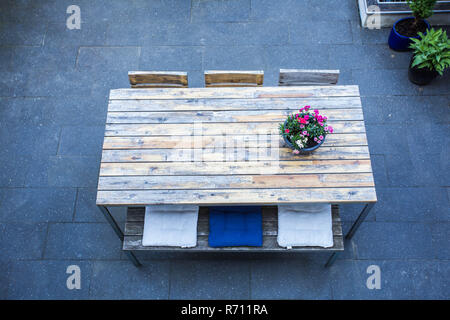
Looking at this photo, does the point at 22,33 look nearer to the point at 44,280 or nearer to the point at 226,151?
the point at 44,280

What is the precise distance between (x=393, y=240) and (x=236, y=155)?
177 cm

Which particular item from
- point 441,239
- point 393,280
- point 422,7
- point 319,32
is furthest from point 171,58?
point 441,239

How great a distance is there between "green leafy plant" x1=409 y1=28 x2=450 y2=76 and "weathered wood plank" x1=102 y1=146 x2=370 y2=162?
1.68 meters

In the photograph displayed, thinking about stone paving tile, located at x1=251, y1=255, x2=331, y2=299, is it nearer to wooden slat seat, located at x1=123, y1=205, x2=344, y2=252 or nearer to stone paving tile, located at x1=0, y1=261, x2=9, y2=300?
wooden slat seat, located at x1=123, y1=205, x2=344, y2=252

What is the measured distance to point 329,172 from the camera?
2.83m

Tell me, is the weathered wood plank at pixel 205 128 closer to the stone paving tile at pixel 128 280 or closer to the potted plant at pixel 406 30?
the stone paving tile at pixel 128 280

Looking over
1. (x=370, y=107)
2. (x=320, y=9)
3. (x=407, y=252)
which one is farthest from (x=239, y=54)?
(x=407, y=252)

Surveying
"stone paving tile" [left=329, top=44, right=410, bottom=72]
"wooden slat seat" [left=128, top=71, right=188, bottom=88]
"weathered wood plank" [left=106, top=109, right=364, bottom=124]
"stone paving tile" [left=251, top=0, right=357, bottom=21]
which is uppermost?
"stone paving tile" [left=251, top=0, right=357, bottom=21]

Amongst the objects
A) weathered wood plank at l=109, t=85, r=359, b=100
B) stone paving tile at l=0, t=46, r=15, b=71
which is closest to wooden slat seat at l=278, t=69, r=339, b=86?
weathered wood plank at l=109, t=85, r=359, b=100

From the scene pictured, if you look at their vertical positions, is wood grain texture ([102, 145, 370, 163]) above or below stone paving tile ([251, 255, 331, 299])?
above

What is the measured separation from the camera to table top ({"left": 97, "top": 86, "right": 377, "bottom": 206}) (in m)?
2.77

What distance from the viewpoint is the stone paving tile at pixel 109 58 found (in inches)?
177

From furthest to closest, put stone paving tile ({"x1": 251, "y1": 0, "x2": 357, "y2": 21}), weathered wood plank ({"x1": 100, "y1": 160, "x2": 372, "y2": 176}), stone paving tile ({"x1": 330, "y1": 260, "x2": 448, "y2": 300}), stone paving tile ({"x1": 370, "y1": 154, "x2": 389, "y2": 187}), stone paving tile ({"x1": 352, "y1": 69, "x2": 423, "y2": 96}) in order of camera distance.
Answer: stone paving tile ({"x1": 251, "y1": 0, "x2": 357, "y2": 21}) → stone paving tile ({"x1": 352, "y1": 69, "x2": 423, "y2": 96}) → stone paving tile ({"x1": 370, "y1": 154, "x2": 389, "y2": 187}) → stone paving tile ({"x1": 330, "y1": 260, "x2": 448, "y2": 300}) → weathered wood plank ({"x1": 100, "y1": 160, "x2": 372, "y2": 176})

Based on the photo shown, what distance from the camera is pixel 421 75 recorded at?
13.7 feet
